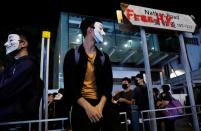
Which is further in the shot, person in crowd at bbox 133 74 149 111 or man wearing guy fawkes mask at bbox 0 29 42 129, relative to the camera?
person in crowd at bbox 133 74 149 111

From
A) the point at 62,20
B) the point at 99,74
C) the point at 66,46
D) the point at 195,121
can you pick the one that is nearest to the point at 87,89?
the point at 99,74

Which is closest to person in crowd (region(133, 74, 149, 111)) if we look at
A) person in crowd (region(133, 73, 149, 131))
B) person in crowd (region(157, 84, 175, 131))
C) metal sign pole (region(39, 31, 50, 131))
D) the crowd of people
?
person in crowd (region(133, 73, 149, 131))

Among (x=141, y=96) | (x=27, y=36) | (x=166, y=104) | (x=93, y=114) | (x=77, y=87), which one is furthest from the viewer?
(x=141, y=96)

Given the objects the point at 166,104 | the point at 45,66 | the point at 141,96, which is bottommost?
the point at 166,104

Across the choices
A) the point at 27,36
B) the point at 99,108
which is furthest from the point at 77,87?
the point at 27,36

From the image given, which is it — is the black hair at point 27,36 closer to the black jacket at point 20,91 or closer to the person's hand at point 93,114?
the black jacket at point 20,91

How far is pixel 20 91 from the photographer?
1.83 m

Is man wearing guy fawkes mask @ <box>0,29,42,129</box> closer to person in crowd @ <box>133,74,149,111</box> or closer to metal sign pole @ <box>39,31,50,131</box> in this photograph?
metal sign pole @ <box>39,31,50,131</box>

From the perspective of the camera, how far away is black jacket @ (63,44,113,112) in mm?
1648

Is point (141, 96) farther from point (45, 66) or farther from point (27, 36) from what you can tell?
point (27, 36)

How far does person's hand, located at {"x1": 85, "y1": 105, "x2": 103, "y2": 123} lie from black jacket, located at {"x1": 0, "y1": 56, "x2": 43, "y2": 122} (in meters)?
0.59

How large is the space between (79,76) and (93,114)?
34 cm

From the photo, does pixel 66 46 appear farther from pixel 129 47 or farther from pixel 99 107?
pixel 99 107

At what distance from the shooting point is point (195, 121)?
3557 millimetres
